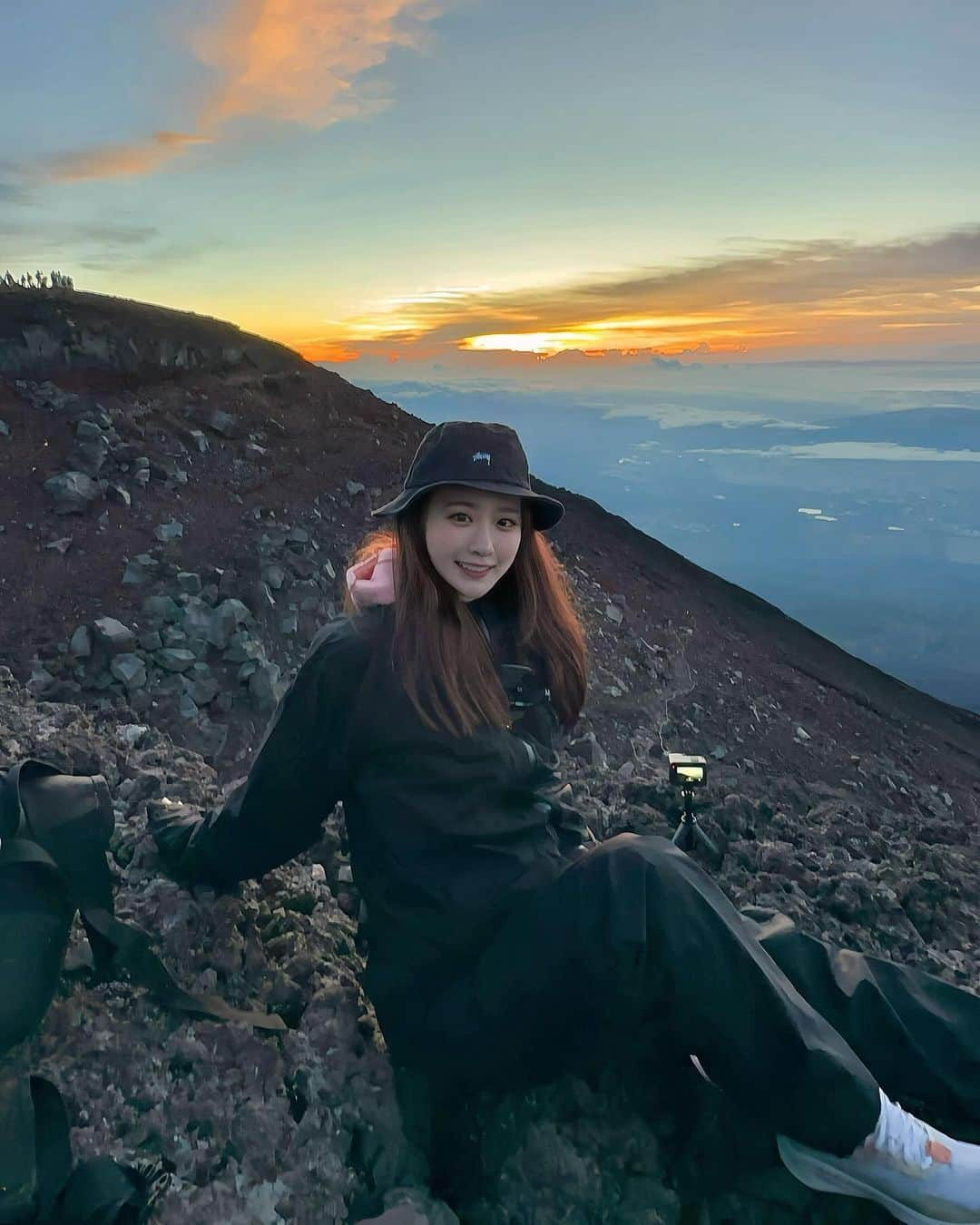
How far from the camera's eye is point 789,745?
9.60 m

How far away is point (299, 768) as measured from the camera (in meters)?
2.67

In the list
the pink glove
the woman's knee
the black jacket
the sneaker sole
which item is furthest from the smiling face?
the sneaker sole

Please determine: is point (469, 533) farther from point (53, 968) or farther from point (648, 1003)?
point (53, 968)

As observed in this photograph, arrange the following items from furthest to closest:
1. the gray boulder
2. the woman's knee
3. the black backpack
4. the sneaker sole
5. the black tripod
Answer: the gray boulder, the black tripod, the sneaker sole, the woman's knee, the black backpack

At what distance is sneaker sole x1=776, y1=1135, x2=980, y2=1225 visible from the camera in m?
2.47

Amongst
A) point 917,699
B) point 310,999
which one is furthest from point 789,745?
point 310,999

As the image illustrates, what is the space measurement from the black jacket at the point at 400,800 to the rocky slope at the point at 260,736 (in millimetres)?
505

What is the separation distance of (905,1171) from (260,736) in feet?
16.9

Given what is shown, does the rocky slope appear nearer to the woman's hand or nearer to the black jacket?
the woman's hand

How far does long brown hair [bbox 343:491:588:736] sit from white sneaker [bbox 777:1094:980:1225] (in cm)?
135

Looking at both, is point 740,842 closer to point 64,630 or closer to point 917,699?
point 64,630

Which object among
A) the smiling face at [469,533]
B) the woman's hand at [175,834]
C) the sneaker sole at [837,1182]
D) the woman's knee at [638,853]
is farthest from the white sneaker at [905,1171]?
the woman's hand at [175,834]

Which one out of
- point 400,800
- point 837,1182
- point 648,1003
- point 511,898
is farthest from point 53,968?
point 837,1182

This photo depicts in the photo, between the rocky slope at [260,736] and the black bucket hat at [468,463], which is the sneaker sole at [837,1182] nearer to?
the rocky slope at [260,736]
